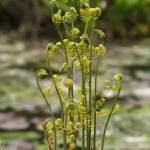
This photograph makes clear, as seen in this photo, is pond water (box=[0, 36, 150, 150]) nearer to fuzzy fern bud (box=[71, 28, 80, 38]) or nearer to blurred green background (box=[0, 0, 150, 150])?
blurred green background (box=[0, 0, 150, 150])

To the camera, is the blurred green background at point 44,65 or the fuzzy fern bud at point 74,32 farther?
the blurred green background at point 44,65

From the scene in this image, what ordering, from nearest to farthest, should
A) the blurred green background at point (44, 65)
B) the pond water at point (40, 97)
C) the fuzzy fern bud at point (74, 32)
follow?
the fuzzy fern bud at point (74, 32) < the pond water at point (40, 97) < the blurred green background at point (44, 65)

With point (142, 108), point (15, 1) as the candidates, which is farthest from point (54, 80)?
point (15, 1)

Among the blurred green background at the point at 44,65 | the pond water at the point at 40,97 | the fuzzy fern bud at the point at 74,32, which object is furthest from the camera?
the blurred green background at the point at 44,65

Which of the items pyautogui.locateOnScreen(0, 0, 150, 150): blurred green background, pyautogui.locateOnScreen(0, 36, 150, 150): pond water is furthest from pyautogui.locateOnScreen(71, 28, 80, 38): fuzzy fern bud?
pyautogui.locateOnScreen(0, 36, 150, 150): pond water

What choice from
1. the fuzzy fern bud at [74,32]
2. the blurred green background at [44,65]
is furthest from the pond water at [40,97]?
the fuzzy fern bud at [74,32]

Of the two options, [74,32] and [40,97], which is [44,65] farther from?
[74,32]

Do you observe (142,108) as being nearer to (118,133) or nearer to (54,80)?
(118,133)

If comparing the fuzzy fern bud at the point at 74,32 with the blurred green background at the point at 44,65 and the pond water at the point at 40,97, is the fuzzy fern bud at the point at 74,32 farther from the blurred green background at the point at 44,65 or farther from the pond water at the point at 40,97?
the pond water at the point at 40,97
